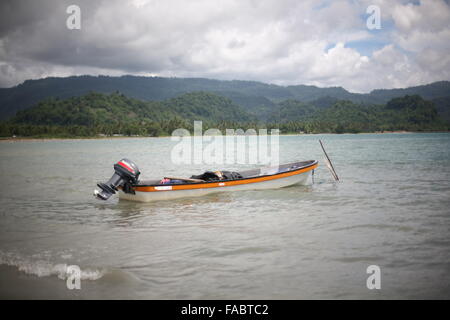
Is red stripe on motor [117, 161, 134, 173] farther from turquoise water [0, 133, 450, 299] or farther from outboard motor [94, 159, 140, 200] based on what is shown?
turquoise water [0, 133, 450, 299]

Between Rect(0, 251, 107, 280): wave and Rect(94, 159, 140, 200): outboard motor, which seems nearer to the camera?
Rect(0, 251, 107, 280): wave

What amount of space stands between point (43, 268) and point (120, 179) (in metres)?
6.07

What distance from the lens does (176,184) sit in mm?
14352

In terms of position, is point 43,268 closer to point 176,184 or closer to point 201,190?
point 176,184

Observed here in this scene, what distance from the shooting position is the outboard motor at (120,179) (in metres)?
12.4

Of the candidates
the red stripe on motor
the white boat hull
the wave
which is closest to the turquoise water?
the wave

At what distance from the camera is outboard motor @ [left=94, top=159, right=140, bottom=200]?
12367mm

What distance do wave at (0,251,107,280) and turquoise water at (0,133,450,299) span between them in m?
0.02

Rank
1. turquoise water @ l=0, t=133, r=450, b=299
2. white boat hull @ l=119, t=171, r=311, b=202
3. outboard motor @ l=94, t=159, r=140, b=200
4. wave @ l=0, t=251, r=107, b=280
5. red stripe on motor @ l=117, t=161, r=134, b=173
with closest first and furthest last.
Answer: turquoise water @ l=0, t=133, r=450, b=299 < wave @ l=0, t=251, r=107, b=280 < outboard motor @ l=94, t=159, r=140, b=200 < red stripe on motor @ l=117, t=161, r=134, b=173 < white boat hull @ l=119, t=171, r=311, b=202

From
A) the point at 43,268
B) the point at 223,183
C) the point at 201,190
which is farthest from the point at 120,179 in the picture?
the point at 43,268

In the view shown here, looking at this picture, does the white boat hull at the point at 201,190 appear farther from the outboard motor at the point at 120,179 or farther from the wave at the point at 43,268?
the wave at the point at 43,268

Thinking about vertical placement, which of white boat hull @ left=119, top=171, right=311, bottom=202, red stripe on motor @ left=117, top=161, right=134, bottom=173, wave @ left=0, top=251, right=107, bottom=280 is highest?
red stripe on motor @ left=117, top=161, right=134, bottom=173

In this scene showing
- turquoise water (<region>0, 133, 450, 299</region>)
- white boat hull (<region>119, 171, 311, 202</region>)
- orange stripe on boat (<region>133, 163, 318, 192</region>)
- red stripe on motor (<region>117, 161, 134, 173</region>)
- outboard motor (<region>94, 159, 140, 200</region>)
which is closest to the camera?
turquoise water (<region>0, 133, 450, 299</region>)

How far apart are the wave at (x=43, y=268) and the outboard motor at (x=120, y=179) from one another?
4511 millimetres
